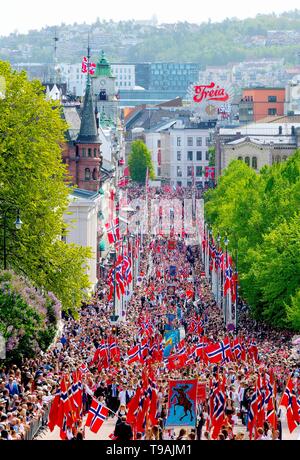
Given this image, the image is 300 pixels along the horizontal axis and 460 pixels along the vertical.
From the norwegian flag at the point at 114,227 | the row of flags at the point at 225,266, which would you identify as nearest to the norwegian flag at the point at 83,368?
the row of flags at the point at 225,266

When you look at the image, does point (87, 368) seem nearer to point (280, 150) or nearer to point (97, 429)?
point (97, 429)

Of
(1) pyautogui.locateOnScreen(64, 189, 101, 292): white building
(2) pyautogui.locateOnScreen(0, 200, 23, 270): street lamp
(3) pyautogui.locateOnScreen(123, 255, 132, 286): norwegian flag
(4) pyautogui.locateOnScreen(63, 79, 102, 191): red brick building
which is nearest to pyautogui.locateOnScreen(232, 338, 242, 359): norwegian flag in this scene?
(2) pyautogui.locateOnScreen(0, 200, 23, 270): street lamp

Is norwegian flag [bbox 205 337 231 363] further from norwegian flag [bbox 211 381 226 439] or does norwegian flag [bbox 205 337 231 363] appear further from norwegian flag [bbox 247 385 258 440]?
norwegian flag [bbox 211 381 226 439]

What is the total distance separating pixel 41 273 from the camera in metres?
61.5

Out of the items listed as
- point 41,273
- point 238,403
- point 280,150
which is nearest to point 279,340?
point 41,273

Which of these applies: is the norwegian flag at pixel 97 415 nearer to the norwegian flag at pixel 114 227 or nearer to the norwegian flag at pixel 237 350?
the norwegian flag at pixel 237 350

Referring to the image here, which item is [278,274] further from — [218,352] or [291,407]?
[291,407]

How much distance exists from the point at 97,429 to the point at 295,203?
4916cm

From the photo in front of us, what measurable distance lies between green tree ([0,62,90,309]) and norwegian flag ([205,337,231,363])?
6198 millimetres

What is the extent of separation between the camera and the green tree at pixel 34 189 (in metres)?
60.9

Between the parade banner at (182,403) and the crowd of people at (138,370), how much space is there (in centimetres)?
27

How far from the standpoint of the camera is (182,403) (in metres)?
40.4

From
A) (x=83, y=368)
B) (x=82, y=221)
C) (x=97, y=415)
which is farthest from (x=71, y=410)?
(x=82, y=221)

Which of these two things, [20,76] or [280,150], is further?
[280,150]
